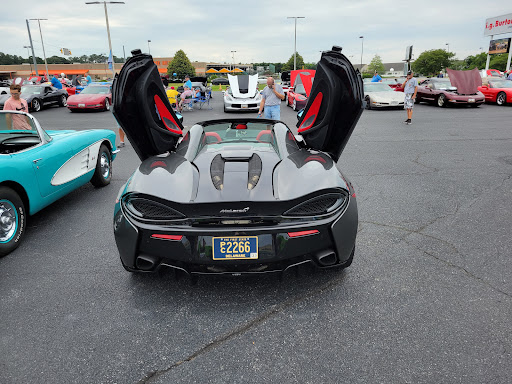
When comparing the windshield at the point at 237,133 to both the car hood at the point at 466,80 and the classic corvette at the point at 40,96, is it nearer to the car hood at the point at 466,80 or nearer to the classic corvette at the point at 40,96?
the car hood at the point at 466,80

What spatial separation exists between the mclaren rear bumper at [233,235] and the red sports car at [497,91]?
19.6 meters

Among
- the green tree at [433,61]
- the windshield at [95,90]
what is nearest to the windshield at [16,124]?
the windshield at [95,90]

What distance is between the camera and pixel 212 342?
2.35 metres

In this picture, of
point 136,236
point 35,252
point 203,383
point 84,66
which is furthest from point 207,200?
point 84,66

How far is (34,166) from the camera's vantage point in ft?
13.0

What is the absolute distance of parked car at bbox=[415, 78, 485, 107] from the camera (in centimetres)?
1714

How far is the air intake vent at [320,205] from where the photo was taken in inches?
99.7

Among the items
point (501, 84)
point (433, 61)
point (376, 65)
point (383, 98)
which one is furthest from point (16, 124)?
point (376, 65)

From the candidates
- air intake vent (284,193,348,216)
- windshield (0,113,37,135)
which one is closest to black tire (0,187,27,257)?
windshield (0,113,37,135)

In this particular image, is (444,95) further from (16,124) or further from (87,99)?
(16,124)

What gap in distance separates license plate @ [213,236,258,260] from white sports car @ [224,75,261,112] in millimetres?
14476

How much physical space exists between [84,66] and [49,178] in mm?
110245

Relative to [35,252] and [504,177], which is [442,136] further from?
[35,252]

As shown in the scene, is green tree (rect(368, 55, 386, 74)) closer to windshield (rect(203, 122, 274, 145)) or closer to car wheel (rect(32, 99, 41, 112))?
car wheel (rect(32, 99, 41, 112))
